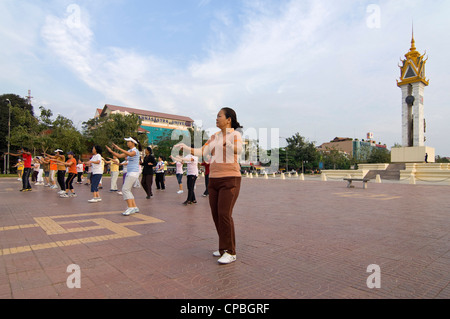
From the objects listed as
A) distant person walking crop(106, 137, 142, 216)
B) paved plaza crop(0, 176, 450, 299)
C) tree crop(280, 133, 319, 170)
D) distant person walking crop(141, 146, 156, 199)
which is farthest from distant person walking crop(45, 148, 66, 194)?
tree crop(280, 133, 319, 170)

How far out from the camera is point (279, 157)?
59031mm

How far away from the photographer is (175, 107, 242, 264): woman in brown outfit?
3.37m

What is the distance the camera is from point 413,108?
3161cm

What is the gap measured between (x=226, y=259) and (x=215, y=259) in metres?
0.23

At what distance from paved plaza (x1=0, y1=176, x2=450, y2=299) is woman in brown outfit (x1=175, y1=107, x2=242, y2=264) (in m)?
0.28

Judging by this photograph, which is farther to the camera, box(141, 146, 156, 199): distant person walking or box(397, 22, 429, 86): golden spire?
box(397, 22, 429, 86): golden spire

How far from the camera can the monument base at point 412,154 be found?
30578mm

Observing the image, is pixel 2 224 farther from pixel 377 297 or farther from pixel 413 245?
pixel 413 245

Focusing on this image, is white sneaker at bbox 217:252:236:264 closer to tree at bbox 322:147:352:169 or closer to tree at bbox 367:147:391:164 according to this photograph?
tree at bbox 367:147:391:164

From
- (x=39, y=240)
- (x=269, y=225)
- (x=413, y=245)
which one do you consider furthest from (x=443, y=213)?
(x=39, y=240)

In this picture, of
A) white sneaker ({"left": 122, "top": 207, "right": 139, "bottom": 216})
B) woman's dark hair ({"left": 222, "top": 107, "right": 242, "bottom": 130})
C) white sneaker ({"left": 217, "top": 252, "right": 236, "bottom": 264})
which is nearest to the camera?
white sneaker ({"left": 217, "top": 252, "right": 236, "bottom": 264})

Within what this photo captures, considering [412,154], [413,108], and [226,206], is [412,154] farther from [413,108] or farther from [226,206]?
[226,206]

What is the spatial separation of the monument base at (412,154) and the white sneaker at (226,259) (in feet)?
113

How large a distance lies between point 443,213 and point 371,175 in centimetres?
2401
